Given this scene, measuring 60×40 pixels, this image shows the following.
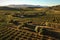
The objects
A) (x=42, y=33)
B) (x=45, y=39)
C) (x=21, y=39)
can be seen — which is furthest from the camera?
(x=42, y=33)

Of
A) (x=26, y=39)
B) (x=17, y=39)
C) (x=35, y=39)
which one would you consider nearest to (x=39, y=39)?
(x=35, y=39)

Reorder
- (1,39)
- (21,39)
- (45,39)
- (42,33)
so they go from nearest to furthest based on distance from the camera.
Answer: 1. (1,39)
2. (21,39)
3. (45,39)
4. (42,33)

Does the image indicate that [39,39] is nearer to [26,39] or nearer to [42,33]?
[26,39]

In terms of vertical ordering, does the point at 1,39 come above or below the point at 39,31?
above

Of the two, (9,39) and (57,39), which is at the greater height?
(9,39)

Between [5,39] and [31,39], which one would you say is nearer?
[5,39]

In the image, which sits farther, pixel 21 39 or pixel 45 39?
pixel 45 39

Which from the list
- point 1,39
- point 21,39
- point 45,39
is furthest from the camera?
point 45,39

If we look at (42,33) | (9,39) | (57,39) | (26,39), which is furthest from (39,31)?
(9,39)

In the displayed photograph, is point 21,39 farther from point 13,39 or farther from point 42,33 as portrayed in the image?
point 42,33
